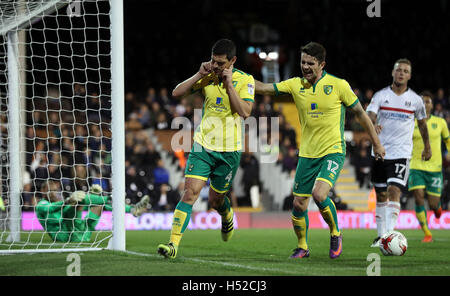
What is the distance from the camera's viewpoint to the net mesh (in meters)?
8.70

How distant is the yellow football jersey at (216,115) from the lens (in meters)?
6.80

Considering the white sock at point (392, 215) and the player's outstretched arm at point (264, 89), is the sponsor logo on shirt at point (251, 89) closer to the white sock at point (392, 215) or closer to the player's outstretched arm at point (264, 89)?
the player's outstretched arm at point (264, 89)

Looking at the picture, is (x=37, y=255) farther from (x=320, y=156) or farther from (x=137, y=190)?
(x=137, y=190)

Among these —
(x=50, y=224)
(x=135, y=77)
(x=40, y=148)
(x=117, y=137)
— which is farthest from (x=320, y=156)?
(x=135, y=77)

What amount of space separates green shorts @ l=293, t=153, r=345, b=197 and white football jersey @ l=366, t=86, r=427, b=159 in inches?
84.8

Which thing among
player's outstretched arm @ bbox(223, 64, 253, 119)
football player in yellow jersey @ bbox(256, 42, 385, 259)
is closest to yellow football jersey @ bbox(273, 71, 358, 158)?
football player in yellow jersey @ bbox(256, 42, 385, 259)

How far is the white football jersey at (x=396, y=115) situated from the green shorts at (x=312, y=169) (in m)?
2.15

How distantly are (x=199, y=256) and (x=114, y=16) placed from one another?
2718 millimetres

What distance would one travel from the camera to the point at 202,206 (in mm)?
17875

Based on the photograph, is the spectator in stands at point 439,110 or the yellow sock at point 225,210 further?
the spectator in stands at point 439,110

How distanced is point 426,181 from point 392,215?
8.13ft

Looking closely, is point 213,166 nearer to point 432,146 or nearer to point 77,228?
point 77,228

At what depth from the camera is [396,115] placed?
29.5 ft


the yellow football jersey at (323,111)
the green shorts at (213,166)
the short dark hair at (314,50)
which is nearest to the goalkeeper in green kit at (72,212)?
the green shorts at (213,166)
